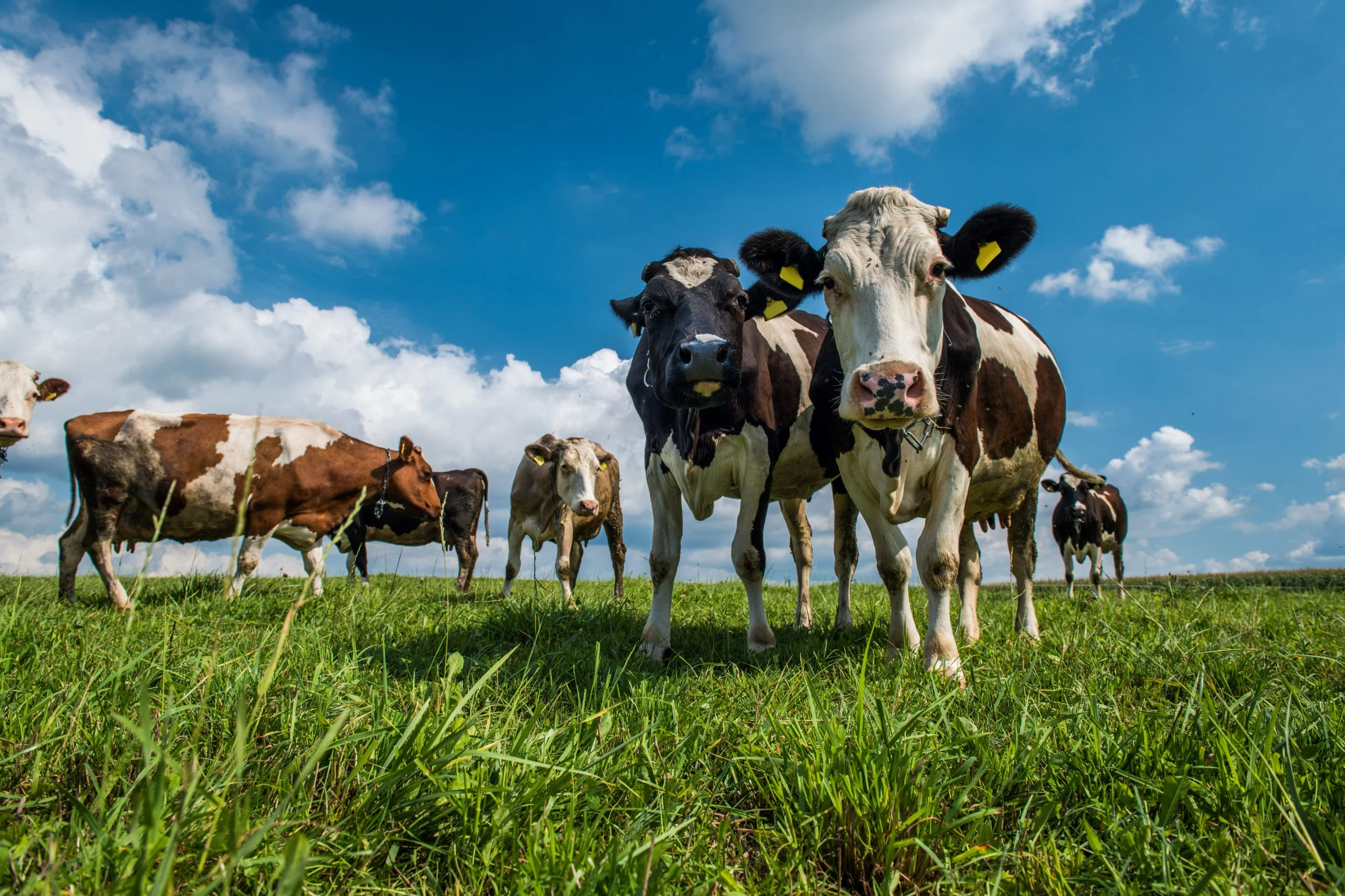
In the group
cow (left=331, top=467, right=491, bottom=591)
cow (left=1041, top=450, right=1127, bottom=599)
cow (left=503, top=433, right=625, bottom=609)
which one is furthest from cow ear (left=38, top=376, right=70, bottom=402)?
cow (left=1041, top=450, right=1127, bottom=599)

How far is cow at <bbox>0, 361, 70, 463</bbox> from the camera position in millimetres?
9688

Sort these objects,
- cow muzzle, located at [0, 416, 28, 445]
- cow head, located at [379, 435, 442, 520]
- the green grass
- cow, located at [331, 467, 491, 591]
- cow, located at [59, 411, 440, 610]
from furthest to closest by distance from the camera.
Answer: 1. cow, located at [331, 467, 491, 591]
2. cow head, located at [379, 435, 442, 520]
3. cow muzzle, located at [0, 416, 28, 445]
4. cow, located at [59, 411, 440, 610]
5. the green grass

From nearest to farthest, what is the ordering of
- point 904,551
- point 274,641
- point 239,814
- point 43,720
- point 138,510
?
1. point 239,814
2. point 43,720
3. point 274,641
4. point 904,551
5. point 138,510

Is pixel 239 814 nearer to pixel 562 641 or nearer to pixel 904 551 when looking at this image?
pixel 562 641

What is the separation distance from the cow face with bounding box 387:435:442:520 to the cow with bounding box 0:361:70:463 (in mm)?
4578

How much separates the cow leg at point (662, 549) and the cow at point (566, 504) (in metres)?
5.79

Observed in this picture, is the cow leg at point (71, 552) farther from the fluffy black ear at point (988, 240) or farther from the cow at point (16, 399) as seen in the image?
the fluffy black ear at point (988, 240)

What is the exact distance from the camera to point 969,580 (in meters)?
5.54

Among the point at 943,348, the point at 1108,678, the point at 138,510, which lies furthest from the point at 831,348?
the point at 138,510

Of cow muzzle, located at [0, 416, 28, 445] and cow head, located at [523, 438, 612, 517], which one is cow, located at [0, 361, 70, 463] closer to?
cow muzzle, located at [0, 416, 28, 445]

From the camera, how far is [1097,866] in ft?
6.00

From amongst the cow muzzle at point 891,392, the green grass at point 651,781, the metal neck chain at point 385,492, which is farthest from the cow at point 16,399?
the cow muzzle at point 891,392

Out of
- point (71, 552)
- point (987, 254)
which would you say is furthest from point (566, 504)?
point (987, 254)

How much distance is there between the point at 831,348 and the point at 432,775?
12.0ft
